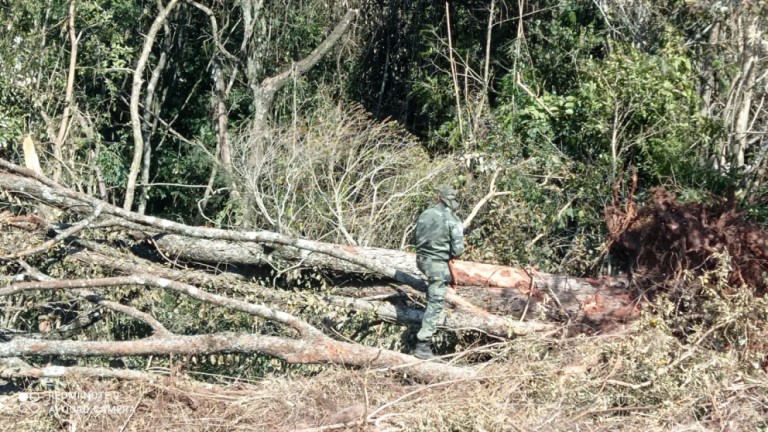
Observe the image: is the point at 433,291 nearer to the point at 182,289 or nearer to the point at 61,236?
the point at 182,289

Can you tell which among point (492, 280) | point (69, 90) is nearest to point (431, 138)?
point (69, 90)

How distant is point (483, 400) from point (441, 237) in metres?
1.59

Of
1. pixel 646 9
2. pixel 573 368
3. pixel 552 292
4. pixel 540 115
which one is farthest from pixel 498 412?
pixel 646 9

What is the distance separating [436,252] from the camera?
782cm

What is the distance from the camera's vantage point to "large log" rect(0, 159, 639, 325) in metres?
8.19

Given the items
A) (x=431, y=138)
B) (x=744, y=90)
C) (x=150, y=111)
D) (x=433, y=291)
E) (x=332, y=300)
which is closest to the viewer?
(x=433, y=291)

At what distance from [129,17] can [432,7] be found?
4.97 m

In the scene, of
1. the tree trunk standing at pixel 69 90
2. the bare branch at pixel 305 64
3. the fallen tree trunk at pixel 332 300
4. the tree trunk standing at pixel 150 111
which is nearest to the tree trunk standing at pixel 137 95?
the tree trunk standing at pixel 150 111

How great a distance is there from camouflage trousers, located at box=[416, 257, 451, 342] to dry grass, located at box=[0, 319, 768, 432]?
634mm

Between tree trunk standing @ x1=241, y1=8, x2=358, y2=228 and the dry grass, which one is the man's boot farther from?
tree trunk standing @ x1=241, y1=8, x2=358, y2=228

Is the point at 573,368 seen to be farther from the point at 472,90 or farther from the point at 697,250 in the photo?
the point at 472,90

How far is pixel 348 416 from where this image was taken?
265 inches

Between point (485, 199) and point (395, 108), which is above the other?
point (395, 108)

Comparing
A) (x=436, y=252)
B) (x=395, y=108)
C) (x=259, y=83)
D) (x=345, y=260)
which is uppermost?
(x=259, y=83)
